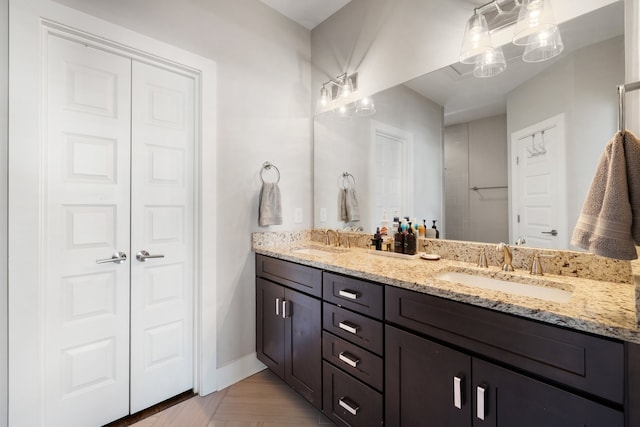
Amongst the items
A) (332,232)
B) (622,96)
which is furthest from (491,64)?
(332,232)

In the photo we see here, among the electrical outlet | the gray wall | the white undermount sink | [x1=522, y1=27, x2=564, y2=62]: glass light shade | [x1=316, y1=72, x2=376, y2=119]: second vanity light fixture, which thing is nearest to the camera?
the white undermount sink

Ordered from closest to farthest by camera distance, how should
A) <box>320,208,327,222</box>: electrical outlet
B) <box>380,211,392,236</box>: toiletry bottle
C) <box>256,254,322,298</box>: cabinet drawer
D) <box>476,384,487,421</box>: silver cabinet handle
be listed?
<box>476,384,487,421</box>: silver cabinet handle
<box>256,254,322,298</box>: cabinet drawer
<box>380,211,392,236</box>: toiletry bottle
<box>320,208,327,222</box>: electrical outlet

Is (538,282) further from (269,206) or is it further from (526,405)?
(269,206)

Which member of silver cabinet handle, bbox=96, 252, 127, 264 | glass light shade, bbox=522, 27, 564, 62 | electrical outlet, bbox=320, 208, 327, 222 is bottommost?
silver cabinet handle, bbox=96, 252, 127, 264

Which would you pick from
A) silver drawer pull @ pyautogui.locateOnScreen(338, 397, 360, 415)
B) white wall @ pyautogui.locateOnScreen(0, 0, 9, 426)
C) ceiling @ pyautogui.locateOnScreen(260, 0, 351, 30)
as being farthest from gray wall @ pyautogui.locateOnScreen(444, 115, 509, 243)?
white wall @ pyautogui.locateOnScreen(0, 0, 9, 426)

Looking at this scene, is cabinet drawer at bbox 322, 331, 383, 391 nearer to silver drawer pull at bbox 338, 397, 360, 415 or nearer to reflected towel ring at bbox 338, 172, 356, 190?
silver drawer pull at bbox 338, 397, 360, 415

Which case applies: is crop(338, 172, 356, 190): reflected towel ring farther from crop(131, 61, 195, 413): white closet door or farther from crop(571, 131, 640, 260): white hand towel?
Answer: crop(571, 131, 640, 260): white hand towel

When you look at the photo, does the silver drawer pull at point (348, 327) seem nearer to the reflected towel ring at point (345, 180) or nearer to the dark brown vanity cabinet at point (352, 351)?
the dark brown vanity cabinet at point (352, 351)

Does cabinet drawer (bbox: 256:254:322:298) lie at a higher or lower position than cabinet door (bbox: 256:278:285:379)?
higher

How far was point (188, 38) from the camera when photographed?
1784mm

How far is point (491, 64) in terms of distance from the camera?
1.41 m

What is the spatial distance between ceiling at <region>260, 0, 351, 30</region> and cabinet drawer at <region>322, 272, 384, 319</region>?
6.69 feet

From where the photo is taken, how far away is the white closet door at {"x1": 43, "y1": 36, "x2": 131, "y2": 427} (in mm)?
1386

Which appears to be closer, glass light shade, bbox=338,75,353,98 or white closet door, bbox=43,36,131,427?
white closet door, bbox=43,36,131,427
